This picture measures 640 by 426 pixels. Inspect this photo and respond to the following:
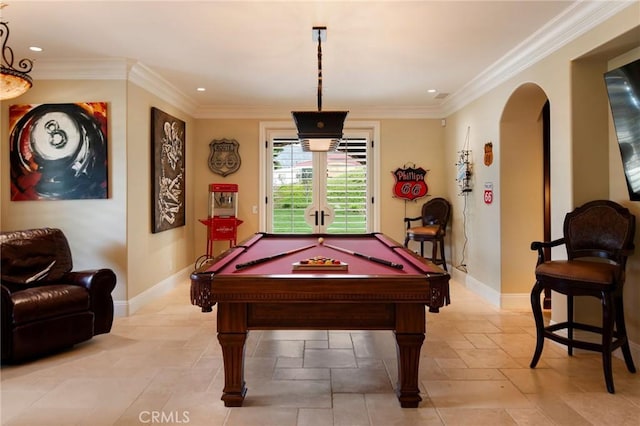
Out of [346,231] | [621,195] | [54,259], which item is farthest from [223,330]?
[346,231]

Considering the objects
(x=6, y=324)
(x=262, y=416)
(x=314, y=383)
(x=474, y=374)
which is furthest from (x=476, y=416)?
(x=6, y=324)

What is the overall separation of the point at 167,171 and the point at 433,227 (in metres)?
3.95

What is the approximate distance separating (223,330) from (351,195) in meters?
4.58

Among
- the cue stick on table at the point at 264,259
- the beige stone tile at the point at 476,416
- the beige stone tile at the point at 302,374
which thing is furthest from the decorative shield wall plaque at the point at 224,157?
the beige stone tile at the point at 476,416

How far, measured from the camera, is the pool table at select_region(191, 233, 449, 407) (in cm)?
221

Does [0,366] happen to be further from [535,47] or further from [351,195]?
[535,47]

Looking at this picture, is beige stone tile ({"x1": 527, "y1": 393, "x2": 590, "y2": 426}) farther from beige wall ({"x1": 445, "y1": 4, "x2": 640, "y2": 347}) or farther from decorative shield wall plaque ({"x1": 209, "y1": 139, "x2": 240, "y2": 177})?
decorative shield wall plaque ({"x1": 209, "y1": 139, "x2": 240, "y2": 177})

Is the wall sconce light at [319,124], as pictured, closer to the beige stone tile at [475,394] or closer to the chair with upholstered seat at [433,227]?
the beige stone tile at [475,394]

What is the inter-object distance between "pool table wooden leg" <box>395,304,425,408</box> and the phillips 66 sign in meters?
4.35

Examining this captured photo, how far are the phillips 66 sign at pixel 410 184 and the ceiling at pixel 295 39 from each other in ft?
5.11

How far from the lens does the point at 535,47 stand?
376cm

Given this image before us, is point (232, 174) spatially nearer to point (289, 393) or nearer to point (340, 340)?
point (340, 340)

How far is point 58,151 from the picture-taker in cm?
423

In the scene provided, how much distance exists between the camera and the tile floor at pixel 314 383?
2336 mm
